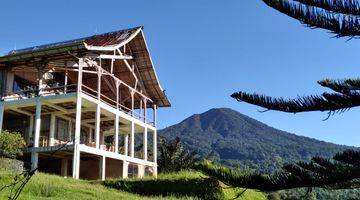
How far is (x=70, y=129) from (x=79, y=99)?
5423 mm

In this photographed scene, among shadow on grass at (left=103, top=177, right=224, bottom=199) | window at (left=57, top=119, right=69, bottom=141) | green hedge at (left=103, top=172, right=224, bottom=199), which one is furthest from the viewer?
window at (left=57, top=119, right=69, bottom=141)

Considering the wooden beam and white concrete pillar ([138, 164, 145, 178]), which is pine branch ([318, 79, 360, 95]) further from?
white concrete pillar ([138, 164, 145, 178])

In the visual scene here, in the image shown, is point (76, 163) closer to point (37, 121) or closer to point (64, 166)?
point (37, 121)

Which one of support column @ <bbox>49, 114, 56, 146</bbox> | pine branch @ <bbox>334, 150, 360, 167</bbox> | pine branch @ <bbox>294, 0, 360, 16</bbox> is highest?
support column @ <bbox>49, 114, 56, 146</bbox>

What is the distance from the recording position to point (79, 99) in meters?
27.6

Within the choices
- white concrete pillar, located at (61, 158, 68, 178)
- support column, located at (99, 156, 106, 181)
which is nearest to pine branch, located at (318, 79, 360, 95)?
support column, located at (99, 156, 106, 181)

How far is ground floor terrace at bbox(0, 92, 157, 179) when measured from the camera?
1087 inches

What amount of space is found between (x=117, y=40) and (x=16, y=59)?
706 centimetres

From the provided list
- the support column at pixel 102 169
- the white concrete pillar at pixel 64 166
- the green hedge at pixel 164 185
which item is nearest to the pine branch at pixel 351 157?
the green hedge at pixel 164 185

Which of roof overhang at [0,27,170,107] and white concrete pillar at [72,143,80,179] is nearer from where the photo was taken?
white concrete pillar at [72,143,80,179]

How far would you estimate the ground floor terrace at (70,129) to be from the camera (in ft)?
90.6

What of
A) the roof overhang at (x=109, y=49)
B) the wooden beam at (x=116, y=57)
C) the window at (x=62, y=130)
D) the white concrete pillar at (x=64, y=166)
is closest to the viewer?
the roof overhang at (x=109, y=49)

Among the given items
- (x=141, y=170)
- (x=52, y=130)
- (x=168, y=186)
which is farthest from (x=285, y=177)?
(x=141, y=170)

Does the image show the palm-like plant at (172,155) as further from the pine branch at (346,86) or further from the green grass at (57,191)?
the pine branch at (346,86)
